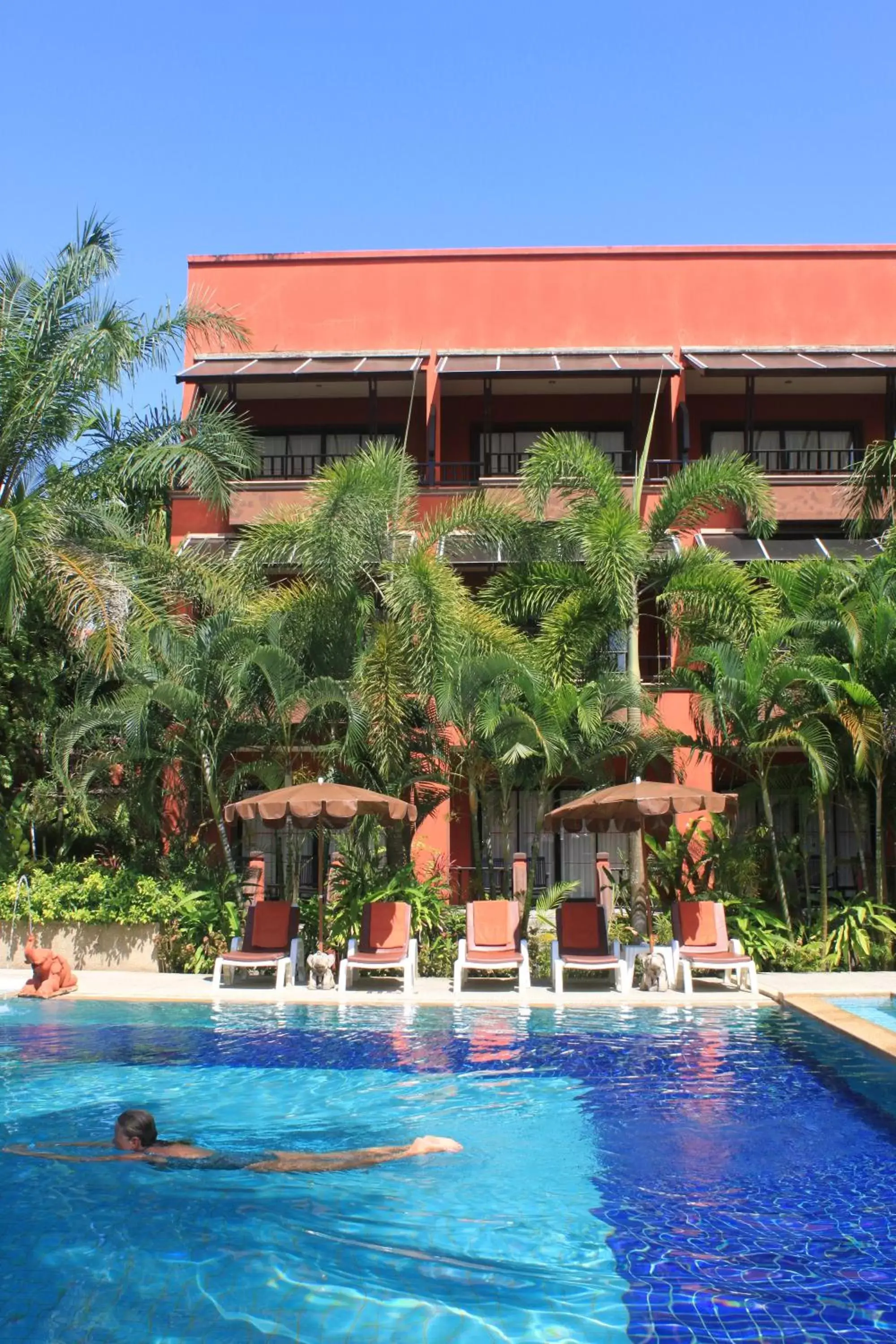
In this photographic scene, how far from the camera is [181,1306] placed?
5043 mm

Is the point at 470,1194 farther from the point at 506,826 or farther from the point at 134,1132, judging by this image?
the point at 506,826

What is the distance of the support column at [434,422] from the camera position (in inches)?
859

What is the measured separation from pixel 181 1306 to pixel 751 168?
12.6 metres

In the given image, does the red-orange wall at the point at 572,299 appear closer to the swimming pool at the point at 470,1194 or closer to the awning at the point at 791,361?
the awning at the point at 791,361

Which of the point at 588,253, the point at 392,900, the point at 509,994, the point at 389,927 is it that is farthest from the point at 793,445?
the point at 509,994

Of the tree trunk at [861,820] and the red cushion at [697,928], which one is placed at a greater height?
the tree trunk at [861,820]

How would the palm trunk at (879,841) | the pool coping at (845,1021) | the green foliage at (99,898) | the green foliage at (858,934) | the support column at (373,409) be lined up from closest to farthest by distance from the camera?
the pool coping at (845,1021) → the green foliage at (858,934) → the palm trunk at (879,841) → the green foliage at (99,898) → the support column at (373,409)

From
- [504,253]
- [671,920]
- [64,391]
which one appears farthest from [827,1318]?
[504,253]

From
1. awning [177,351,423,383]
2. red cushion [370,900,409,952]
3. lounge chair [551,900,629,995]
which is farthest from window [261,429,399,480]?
lounge chair [551,900,629,995]

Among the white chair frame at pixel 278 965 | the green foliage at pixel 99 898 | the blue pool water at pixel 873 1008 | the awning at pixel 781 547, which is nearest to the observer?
the blue pool water at pixel 873 1008

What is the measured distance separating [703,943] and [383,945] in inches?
144

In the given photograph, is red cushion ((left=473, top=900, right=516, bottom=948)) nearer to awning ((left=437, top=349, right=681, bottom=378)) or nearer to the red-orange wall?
awning ((left=437, top=349, right=681, bottom=378))

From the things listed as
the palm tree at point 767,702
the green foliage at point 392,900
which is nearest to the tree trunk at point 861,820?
the palm tree at point 767,702

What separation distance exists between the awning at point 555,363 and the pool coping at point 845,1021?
39.9 feet
